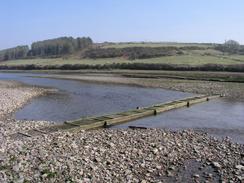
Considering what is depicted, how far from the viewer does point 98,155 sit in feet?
46.6

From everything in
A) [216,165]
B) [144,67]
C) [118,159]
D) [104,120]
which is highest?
[144,67]

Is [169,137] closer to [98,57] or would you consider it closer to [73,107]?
[73,107]

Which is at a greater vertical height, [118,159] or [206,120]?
[118,159]

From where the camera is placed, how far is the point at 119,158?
14.1 m

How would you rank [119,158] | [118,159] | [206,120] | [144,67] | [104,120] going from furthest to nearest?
[144,67] → [206,120] → [104,120] → [119,158] → [118,159]

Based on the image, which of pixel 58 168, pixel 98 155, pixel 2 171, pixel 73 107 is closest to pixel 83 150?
pixel 98 155

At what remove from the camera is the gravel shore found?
12062 mm

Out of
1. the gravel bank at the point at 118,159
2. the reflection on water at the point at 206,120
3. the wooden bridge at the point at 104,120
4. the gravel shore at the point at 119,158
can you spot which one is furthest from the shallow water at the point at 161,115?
the gravel bank at the point at 118,159

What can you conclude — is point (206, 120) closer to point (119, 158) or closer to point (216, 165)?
point (216, 165)

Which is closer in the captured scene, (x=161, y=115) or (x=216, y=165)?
(x=216, y=165)

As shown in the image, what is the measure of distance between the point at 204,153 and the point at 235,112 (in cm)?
1480

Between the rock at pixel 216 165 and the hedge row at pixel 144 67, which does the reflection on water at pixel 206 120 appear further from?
the hedge row at pixel 144 67

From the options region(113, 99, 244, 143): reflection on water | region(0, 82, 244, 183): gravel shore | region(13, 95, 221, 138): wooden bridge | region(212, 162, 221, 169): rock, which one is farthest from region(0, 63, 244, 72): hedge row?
region(212, 162, 221, 169): rock

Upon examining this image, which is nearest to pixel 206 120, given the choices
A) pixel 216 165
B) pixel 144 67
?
pixel 216 165
